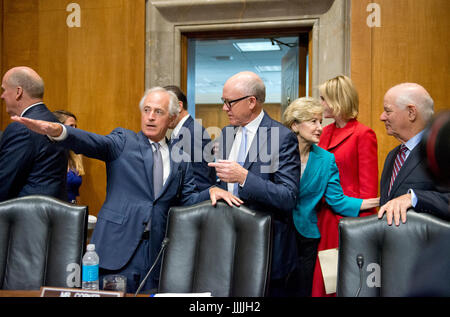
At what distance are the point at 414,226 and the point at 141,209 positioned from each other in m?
1.16

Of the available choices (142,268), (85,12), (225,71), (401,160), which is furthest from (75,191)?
(225,71)

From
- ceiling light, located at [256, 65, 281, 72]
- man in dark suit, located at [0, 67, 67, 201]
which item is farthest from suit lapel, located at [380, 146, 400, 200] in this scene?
ceiling light, located at [256, 65, 281, 72]

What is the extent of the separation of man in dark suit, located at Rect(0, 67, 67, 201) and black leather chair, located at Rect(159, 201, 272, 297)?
0.96m

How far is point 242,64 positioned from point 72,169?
6.35 meters

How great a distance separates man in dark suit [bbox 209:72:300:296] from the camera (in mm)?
1882

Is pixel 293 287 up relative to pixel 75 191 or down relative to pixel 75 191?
down

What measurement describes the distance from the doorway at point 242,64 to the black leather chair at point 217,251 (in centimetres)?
238

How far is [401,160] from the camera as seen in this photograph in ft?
6.68

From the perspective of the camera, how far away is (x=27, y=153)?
90.8 inches

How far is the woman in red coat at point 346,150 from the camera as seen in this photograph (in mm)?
2344

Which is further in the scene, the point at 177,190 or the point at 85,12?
the point at 85,12

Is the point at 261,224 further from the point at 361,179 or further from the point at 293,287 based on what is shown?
the point at 361,179

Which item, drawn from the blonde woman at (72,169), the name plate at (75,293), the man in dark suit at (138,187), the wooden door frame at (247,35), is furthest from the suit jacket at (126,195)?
the wooden door frame at (247,35)

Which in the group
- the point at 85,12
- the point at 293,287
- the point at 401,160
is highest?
the point at 85,12
